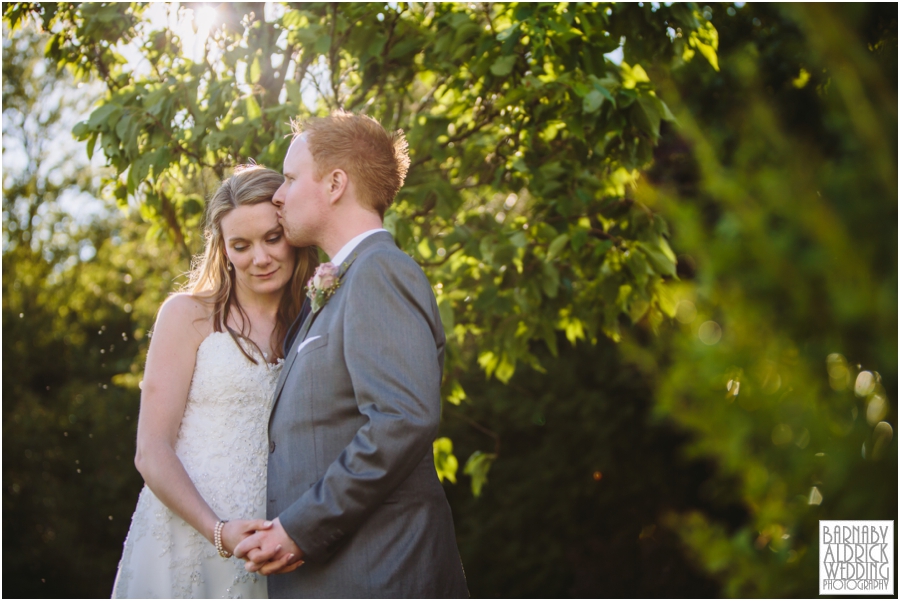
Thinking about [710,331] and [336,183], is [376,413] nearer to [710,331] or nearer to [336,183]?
[336,183]

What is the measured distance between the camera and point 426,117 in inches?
147

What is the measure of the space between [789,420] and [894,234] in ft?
0.83

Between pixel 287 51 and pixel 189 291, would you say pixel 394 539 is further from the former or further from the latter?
pixel 287 51

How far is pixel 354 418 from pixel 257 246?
3.27ft

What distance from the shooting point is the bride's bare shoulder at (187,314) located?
2861 millimetres

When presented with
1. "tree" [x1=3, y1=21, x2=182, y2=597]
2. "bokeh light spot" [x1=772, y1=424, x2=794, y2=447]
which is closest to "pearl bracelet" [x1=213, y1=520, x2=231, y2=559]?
"bokeh light spot" [x1=772, y1=424, x2=794, y2=447]

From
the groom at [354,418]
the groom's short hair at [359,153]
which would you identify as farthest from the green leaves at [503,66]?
the groom at [354,418]

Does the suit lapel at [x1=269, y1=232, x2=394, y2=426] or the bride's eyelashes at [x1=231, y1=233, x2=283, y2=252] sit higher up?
the bride's eyelashes at [x1=231, y1=233, x2=283, y2=252]

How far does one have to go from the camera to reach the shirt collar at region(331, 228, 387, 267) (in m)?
2.50

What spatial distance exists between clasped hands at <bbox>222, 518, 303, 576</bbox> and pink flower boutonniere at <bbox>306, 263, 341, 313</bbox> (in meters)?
0.69

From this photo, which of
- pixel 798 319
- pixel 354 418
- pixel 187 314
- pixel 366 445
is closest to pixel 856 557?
pixel 798 319

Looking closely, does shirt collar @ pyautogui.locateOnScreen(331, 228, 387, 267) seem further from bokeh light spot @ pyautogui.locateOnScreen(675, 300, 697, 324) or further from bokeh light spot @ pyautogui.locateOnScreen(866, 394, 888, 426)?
bokeh light spot @ pyautogui.locateOnScreen(866, 394, 888, 426)

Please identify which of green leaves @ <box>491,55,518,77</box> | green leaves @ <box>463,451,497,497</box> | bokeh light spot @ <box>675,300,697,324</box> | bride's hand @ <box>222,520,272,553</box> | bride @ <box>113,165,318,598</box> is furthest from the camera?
green leaves @ <box>463,451,497,497</box>

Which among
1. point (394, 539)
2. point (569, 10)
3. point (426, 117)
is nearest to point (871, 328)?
point (394, 539)
